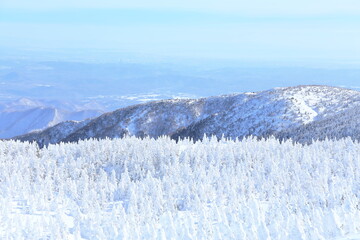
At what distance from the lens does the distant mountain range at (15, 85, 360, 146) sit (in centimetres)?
6288

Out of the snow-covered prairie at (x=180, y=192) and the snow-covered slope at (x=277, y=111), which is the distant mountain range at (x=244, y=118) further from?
the snow-covered prairie at (x=180, y=192)

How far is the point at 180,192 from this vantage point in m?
26.0

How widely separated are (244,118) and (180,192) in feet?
191

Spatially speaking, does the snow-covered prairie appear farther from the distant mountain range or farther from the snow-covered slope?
the snow-covered slope

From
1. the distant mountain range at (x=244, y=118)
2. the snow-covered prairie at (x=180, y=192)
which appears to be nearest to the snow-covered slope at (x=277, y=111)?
the distant mountain range at (x=244, y=118)

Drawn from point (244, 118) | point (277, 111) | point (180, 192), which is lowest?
point (244, 118)

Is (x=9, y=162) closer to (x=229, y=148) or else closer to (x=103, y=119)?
(x=229, y=148)

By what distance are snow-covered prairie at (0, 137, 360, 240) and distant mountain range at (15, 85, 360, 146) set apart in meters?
20.3

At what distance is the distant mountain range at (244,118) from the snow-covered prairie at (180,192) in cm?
2030

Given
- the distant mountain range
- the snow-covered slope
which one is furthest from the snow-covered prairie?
the snow-covered slope

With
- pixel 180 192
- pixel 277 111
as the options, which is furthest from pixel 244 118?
pixel 180 192

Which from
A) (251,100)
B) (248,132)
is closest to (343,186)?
(248,132)

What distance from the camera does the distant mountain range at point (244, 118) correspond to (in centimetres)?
6288

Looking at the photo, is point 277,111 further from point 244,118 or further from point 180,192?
point 180,192
